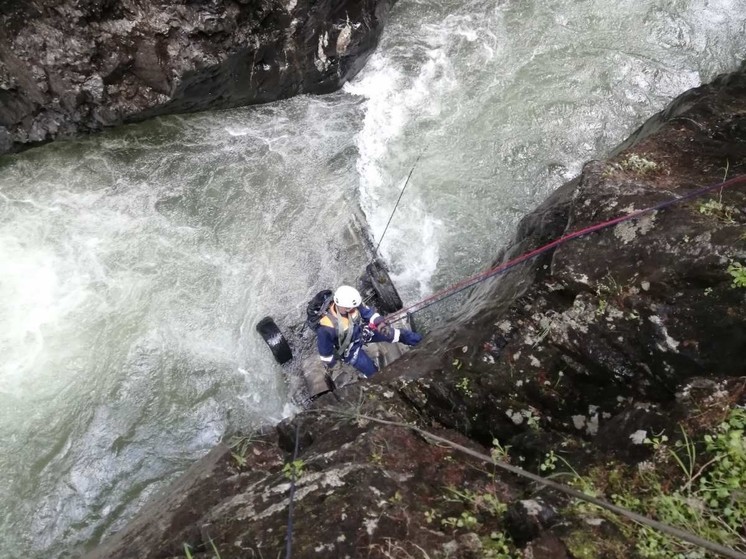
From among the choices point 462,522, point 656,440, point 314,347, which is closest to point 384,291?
point 314,347

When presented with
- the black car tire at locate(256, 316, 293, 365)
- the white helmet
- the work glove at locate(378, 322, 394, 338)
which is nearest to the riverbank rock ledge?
the work glove at locate(378, 322, 394, 338)

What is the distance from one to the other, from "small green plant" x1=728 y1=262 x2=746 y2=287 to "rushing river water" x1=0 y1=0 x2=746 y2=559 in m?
3.39

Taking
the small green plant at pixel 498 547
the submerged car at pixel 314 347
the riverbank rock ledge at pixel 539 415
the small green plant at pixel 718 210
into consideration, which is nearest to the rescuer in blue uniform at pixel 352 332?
the submerged car at pixel 314 347

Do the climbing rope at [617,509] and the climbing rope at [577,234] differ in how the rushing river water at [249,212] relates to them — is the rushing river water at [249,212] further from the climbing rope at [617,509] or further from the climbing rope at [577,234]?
the climbing rope at [617,509]

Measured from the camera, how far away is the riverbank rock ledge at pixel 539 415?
3.21 metres

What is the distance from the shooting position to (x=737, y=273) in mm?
3811

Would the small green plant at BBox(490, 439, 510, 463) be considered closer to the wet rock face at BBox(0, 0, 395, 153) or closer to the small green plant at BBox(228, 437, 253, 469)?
the small green plant at BBox(228, 437, 253, 469)

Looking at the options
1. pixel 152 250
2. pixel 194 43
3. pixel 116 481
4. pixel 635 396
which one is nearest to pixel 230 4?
pixel 194 43

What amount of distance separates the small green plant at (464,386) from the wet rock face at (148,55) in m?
5.53

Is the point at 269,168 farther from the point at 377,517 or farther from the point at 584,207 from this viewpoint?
the point at 377,517

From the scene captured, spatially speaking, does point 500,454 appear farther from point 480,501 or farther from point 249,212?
point 249,212

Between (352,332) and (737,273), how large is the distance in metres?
3.64

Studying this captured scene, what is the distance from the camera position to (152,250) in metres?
7.12

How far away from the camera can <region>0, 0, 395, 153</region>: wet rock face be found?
6.46 m
